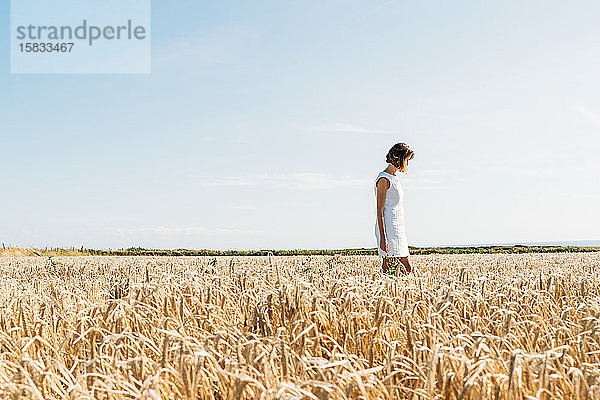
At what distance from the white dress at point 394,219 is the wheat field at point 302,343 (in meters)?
0.90

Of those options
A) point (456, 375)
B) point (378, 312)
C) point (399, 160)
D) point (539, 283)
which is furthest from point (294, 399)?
point (399, 160)

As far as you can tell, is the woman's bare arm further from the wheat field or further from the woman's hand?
the wheat field

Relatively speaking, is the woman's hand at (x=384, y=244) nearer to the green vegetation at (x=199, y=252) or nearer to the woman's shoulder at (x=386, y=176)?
the woman's shoulder at (x=386, y=176)

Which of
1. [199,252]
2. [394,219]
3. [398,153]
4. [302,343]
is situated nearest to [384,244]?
[394,219]

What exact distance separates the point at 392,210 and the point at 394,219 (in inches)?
4.6

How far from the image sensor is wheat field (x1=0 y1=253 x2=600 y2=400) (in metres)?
2.66

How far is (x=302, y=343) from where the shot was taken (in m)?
3.62

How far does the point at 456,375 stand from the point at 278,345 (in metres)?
0.83

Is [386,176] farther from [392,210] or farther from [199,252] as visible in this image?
[199,252]

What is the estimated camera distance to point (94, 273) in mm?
10445

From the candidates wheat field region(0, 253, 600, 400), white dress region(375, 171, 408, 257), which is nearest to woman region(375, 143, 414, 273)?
white dress region(375, 171, 408, 257)

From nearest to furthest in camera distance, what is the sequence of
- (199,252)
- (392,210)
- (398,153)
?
1. (398,153)
2. (392,210)
3. (199,252)

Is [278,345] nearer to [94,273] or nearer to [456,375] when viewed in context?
[456,375]

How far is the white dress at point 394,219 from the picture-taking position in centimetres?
770
